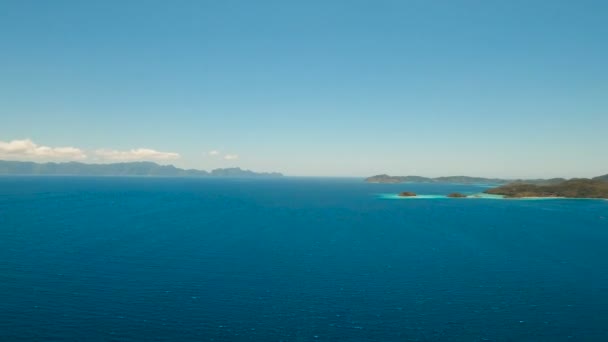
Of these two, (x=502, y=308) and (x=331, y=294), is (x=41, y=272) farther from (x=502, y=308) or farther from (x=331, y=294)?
(x=502, y=308)

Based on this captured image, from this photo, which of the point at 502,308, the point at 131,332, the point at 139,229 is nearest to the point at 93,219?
the point at 139,229

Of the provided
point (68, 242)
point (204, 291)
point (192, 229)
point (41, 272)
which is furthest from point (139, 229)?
point (204, 291)

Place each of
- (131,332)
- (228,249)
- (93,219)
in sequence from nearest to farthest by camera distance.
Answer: (131,332), (228,249), (93,219)

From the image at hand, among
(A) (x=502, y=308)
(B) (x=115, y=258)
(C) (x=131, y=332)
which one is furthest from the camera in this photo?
(B) (x=115, y=258)

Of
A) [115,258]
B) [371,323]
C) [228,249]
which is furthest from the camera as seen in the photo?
[228,249]

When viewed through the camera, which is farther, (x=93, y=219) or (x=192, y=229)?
(x=93, y=219)

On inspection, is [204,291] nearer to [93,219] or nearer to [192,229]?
[192,229]
